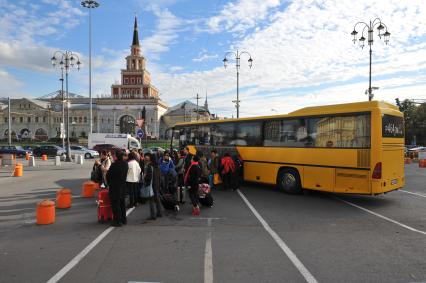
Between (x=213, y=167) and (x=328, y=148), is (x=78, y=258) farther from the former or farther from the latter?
(x=213, y=167)

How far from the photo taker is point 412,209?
10742 millimetres

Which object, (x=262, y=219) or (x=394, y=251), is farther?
(x=262, y=219)

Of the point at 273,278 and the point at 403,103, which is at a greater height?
the point at 403,103

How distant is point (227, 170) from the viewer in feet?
47.2

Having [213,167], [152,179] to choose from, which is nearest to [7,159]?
[213,167]

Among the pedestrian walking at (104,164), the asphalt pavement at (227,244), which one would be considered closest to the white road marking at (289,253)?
the asphalt pavement at (227,244)

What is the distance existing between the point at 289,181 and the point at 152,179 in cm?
610

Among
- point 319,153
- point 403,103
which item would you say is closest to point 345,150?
point 319,153

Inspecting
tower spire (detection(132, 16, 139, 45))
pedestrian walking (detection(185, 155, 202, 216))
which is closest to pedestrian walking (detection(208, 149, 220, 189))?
pedestrian walking (detection(185, 155, 202, 216))

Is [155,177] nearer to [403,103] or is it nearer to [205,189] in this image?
[205,189]

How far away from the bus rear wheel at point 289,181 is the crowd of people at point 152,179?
1.88 metres

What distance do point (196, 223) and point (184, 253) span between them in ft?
7.75

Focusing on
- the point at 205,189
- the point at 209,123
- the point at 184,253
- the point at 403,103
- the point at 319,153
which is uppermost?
the point at 403,103

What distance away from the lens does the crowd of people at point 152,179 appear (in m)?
8.41
